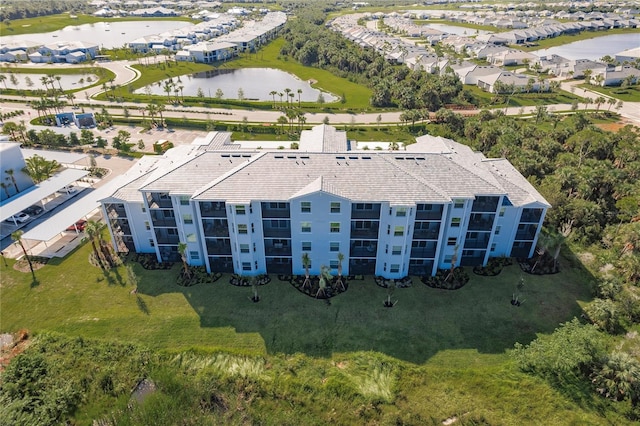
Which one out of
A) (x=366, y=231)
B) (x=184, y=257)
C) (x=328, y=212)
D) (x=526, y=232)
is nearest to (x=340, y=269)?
(x=366, y=231)

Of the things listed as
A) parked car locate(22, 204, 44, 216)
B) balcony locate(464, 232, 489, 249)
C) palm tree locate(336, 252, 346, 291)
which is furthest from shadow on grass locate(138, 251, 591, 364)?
parked car locate(22, 204, 44, 216)

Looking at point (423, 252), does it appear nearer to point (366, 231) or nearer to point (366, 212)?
point (366, 231)

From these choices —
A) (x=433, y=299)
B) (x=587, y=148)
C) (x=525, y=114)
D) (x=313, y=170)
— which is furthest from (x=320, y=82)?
(x=433, y=299)

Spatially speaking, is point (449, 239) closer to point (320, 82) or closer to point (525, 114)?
point (525, 114)

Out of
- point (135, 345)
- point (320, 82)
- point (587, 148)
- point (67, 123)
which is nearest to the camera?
point (135, 345)

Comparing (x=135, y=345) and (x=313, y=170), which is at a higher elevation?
(x=313, y=170)

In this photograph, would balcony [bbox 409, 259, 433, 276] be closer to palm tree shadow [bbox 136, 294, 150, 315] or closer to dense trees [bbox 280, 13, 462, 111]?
palm tree shadow [bbox 136, 294, 150, 315]
